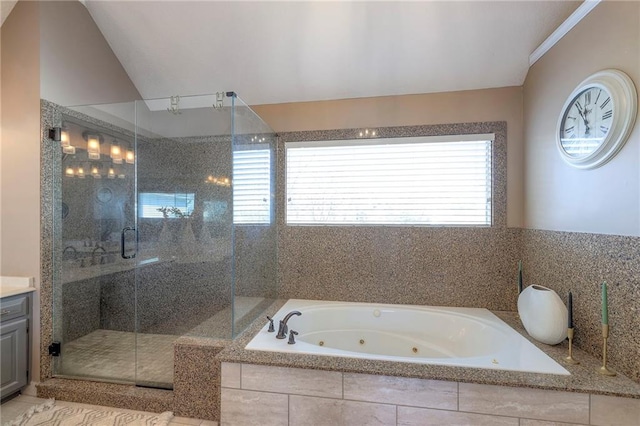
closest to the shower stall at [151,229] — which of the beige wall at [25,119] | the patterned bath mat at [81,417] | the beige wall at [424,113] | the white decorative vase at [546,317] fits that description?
the beige wall at [25,119]

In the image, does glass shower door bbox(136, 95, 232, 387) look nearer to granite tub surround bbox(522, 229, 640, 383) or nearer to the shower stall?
the shower stall

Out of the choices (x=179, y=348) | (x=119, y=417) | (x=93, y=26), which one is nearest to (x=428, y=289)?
(x=179, y=348)

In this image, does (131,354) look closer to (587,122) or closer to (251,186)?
(251,186)

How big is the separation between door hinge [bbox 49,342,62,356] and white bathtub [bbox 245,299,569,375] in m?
1.72

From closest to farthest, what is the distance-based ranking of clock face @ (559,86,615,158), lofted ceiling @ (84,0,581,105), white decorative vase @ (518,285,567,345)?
clock face @ (559,86,615,158), white decorative vase @ (518,285,567,345), lofted ceiling @ (84,0,581,105)

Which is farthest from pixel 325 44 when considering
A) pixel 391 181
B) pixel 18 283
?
pixel 18 283

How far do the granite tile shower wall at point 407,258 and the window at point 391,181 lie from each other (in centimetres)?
7

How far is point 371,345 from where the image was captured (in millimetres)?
2422

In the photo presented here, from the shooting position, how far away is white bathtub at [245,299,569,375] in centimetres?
214

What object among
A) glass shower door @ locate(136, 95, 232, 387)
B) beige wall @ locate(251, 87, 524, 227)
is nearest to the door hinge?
glass shower door @ locate(136, 95, 232, 387)

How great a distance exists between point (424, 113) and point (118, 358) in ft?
11.4

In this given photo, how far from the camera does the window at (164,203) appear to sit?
2820 mm

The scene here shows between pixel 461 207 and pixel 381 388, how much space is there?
1.70m

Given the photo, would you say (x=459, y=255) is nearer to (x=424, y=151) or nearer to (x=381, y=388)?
(x=424, y=151)
